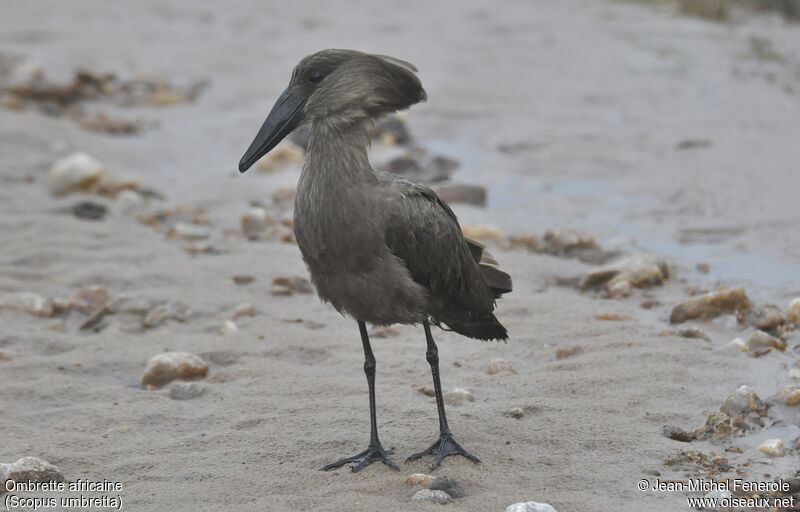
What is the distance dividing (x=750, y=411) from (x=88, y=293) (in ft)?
14.5

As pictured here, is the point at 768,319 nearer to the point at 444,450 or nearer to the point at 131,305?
the point at 444,450

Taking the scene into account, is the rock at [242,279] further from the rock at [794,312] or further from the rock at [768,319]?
the rock at [794,312]

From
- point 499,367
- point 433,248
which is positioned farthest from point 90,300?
point 433,248

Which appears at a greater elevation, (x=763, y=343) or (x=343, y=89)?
(x=343, y=89)

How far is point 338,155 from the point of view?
499 cm

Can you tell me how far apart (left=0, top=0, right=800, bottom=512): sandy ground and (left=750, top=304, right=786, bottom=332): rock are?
5.4 inches

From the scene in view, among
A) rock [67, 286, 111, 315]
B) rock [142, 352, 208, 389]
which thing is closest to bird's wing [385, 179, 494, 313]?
rock [142, 352, 208, 389]

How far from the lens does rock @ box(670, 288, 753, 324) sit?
21.7 feet

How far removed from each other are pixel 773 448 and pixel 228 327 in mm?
3428

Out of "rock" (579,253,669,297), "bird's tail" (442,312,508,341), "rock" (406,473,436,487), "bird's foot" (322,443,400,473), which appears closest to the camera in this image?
"rock" (406,473,436,487)

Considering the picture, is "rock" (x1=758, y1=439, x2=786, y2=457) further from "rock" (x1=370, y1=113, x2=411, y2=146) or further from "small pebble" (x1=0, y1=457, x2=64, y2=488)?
"rock" (x1=370, y1=113, x2=411, y2=146)

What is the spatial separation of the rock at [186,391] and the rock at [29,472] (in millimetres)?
1155

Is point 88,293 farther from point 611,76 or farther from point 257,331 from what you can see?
point 611,76

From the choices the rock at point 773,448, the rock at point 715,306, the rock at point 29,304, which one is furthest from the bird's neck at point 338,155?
the rock at point 29,304
